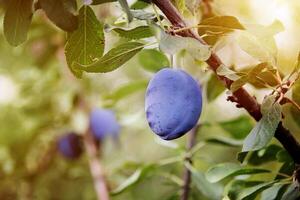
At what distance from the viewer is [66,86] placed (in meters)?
1.38

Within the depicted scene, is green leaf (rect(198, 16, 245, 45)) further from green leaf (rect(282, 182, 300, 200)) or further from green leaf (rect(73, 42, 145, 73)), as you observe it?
green leaf (rect(282, 182, 300, 200))

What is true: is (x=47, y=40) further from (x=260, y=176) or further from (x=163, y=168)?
(x=260, y=176)

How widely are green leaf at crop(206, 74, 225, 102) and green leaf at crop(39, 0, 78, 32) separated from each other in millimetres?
367

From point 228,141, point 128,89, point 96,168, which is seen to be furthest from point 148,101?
point 96,168

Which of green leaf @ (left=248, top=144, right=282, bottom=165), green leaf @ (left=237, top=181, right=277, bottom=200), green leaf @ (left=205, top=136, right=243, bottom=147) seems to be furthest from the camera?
green leaf @ (left=205, top=136, right=243, bottom=147)

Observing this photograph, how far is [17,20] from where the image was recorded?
0.63 m

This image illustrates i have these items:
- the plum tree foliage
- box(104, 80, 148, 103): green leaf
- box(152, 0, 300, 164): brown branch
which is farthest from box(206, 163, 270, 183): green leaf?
box(104, 80, 148, 103): green leaf

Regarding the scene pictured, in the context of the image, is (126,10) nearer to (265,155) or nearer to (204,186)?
(265,155)

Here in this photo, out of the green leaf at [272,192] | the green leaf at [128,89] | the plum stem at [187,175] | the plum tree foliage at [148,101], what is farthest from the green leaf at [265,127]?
the green leaf at [128,89]

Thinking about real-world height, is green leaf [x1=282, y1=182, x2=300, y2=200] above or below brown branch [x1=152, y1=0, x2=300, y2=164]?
below

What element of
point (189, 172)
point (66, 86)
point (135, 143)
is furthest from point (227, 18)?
point (135, 143)

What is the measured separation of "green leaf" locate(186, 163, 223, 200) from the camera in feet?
3.11

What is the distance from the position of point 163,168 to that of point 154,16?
1.92ft

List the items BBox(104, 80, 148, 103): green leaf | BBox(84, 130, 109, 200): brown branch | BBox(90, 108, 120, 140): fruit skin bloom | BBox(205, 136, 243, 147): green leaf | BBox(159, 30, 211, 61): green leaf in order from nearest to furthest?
BBox(159, 30, 211, 61): green leaf < BBox(205, 136, 243, 147): green leaf < BBox(104, 80, 148, 103): green leaf < BBox(84, 130, 109, 200): brown branch < BBox(90, 108, 120, 140): fruit skin bloom
